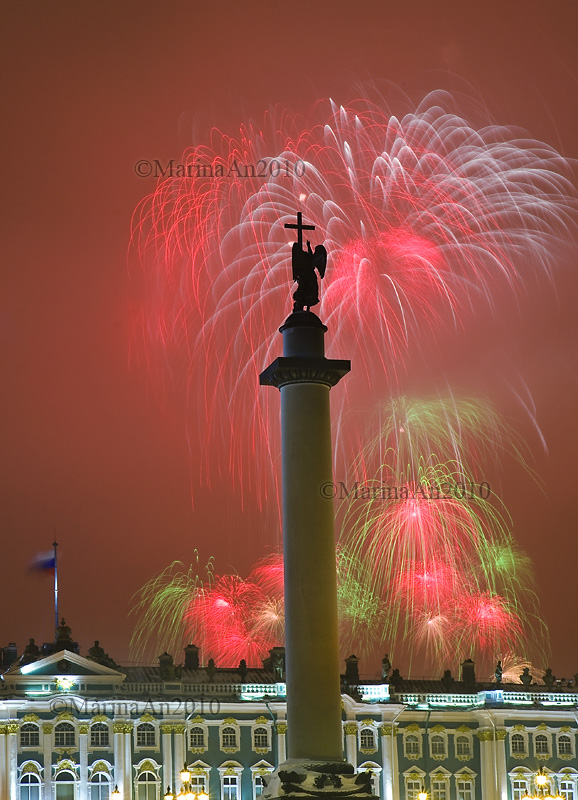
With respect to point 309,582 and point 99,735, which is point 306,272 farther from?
point 99,735

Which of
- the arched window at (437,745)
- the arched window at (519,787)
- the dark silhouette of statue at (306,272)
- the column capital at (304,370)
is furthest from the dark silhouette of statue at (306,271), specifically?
the arched window at (519,787)

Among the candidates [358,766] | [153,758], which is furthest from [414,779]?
[153,758]

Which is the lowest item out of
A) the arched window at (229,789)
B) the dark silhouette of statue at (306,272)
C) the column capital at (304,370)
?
the arched window at (229,789)

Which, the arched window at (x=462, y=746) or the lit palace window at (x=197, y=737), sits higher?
the lit palace window at (x=197, y=737)

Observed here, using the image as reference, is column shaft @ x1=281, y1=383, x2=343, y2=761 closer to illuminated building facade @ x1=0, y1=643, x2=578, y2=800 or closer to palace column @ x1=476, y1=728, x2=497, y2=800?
illuminated building facade @ x1=0, y1=643, x2=578, y2=800

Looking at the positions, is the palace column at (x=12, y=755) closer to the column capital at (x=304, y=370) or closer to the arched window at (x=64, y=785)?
the arched window at (x=64, y=785)

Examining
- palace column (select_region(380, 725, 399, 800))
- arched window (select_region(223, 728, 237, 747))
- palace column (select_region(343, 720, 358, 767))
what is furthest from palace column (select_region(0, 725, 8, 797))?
palace column (select_region(380, 725, 399, 800))
